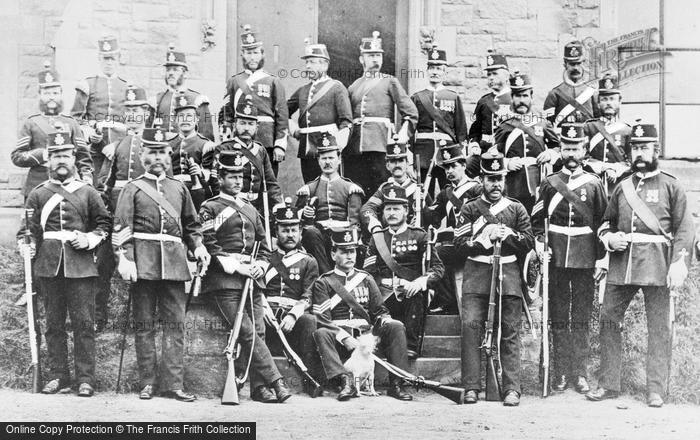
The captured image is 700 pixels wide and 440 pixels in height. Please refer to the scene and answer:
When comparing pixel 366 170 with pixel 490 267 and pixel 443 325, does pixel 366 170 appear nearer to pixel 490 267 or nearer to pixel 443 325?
pixel 443 325

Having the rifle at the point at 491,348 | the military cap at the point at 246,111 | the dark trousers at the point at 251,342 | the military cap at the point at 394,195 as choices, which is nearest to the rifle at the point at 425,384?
the rifle at the point at 491,348

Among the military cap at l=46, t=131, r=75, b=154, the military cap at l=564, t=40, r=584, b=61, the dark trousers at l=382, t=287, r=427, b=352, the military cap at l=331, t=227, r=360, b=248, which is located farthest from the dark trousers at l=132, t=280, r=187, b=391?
the military cap at l=564, t=40, r=584, b=61

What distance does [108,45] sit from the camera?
33.3ft

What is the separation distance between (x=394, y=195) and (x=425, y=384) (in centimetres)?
159

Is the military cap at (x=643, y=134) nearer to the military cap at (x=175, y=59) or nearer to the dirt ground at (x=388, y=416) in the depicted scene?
the dirt ground at (x=388, y=416)

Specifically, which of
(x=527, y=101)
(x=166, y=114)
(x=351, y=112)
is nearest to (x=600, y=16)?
(x=527, y=101)

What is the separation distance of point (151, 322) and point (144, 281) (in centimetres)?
30

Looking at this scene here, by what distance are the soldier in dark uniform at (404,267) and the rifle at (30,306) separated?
2.56 meters

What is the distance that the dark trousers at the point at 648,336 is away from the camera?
8500 mm

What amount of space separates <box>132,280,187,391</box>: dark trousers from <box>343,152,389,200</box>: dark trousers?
221cm

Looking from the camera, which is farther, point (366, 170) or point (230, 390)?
point (366, 170)

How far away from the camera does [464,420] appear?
26.6 ft

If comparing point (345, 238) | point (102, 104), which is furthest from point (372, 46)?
point (102, 104)

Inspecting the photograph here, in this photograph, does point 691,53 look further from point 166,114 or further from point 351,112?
point 166,114
